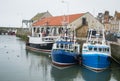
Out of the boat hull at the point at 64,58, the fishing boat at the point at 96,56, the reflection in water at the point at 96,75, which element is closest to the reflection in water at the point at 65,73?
the boat hull at the point at 64,58

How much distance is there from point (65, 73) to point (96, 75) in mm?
3105

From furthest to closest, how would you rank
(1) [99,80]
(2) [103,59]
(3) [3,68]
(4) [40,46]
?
(4) [40,46] < (3) [3,68] < (2) [103,59] < (1) [99,80]

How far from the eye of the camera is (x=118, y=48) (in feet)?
103

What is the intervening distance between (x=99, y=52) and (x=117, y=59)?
3799 mm

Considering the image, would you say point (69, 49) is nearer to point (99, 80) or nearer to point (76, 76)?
point (76, 76)

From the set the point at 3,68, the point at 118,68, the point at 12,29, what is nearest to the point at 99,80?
the point at 118,68

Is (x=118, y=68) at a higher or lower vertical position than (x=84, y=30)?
lower

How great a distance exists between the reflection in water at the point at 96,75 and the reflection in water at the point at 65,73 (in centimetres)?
100

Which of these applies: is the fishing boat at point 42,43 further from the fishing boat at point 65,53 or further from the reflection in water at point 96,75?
the reflection in water at point 96,75

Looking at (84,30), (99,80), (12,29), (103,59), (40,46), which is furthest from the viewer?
(12,29)

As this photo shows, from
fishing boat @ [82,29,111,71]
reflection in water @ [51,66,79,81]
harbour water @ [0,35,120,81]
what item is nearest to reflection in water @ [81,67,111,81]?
harbour water @ [0,35,120,81]

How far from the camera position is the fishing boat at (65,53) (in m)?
29.8

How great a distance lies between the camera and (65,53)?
1171 inches

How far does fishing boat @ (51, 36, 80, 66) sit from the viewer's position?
29.8 m
